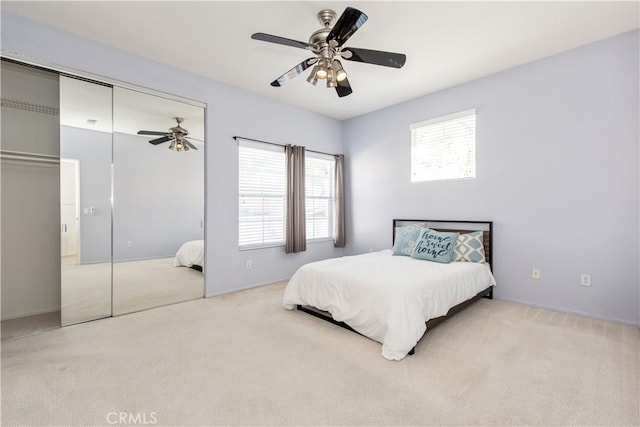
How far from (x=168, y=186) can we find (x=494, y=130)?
402 centimetres

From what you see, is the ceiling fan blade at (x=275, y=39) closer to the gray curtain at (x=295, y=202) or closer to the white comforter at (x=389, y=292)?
the white comforter at (x=389, y=292)

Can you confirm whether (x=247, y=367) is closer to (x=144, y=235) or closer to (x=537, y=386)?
(x=537, y=386)

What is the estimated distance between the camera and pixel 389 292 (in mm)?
2414

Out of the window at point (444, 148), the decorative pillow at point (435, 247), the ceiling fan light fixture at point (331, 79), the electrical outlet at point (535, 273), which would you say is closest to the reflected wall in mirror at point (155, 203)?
the ceiling fan light fixture at point (331, 79)

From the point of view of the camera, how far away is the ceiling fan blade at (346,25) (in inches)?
74.2

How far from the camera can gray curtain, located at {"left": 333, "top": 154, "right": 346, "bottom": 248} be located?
17.5ft

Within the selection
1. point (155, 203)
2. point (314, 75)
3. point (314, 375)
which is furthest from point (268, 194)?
point (314, 375)

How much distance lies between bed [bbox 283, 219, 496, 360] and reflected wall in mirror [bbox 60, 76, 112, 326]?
6.54ft

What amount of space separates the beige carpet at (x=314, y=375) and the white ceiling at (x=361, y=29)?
2.76 m

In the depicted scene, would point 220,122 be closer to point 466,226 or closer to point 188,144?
point 188,144

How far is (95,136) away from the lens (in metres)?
3.04

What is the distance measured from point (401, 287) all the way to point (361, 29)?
7.56 feet

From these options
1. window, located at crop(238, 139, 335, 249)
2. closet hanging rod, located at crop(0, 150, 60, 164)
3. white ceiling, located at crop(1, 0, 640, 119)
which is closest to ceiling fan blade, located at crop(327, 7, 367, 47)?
white ceiling, located at crop(1, 0, 640, 119)

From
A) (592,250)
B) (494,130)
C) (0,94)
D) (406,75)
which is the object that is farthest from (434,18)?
(0,94)
